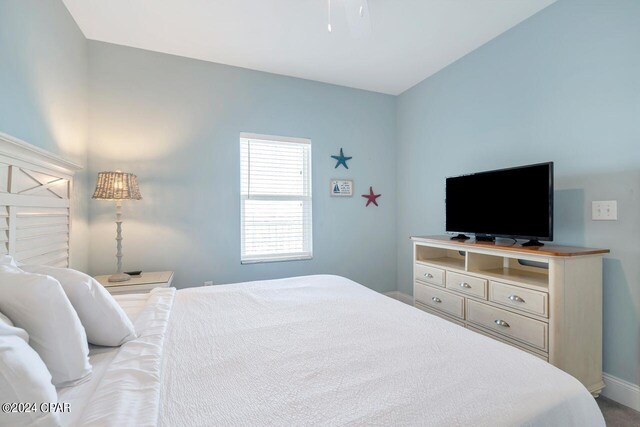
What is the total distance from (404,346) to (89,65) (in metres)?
Answer: 3.23

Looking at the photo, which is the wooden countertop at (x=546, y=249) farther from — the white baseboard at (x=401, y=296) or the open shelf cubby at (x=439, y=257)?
the white baseboard at (x=401, y=296)

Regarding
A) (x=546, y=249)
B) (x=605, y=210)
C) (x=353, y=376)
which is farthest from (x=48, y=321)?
(x=605, y=210)

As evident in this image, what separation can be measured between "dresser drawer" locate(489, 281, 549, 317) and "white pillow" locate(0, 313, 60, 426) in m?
2.14

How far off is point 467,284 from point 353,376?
160cm

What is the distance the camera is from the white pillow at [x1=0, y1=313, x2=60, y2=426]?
58 cm

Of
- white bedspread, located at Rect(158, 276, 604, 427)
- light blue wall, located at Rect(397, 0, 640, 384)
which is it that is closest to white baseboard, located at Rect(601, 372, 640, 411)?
light blue wall, located at Rect(397, 0, 640, 384)

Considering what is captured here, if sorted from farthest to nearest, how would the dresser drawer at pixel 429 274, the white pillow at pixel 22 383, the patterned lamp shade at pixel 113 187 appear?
the dresser drawer at pixel 429 274 → the patterned lamp shade at pixel 113 187 → the white pillow at pixel 22 383

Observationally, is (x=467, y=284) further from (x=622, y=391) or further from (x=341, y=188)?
(x=341, y=188)

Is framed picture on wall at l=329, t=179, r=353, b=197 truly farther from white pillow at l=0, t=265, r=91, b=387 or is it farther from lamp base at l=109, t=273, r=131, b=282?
white pillow at l=0, t=265, r=91, b=387

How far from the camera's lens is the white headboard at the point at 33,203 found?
1.30 m

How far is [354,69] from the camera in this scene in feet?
9.93

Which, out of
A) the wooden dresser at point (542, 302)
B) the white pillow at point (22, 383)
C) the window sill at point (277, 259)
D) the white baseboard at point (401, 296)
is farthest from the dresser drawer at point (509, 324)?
the white pillow at point (22, 383)

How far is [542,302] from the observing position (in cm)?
170

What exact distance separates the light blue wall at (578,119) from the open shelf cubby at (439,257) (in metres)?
0.74
